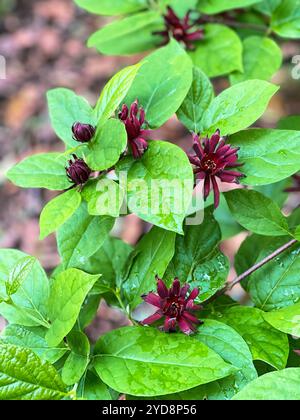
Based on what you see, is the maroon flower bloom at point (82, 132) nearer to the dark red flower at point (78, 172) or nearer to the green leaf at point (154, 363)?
the dark red flower at point (78, 172)

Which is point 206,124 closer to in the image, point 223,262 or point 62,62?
point 223,262

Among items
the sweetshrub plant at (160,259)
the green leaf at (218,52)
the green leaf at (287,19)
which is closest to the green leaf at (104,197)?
the sweetshrub plant at (160,259)

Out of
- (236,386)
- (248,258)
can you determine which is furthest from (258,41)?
(236,386)

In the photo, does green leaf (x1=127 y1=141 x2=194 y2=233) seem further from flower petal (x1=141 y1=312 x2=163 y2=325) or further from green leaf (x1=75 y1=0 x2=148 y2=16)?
green leaf (x1=75 y1=0 x2=148 y2=16)

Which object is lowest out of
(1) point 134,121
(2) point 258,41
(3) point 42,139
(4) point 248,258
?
(3) point 42,139

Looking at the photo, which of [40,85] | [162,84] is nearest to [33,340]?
[162,84]
